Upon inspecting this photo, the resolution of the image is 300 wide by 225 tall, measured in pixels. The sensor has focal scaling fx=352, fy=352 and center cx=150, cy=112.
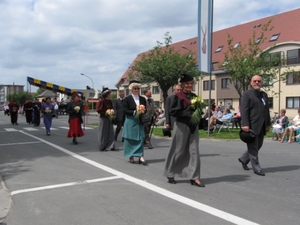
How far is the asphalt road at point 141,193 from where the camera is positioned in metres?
4.49

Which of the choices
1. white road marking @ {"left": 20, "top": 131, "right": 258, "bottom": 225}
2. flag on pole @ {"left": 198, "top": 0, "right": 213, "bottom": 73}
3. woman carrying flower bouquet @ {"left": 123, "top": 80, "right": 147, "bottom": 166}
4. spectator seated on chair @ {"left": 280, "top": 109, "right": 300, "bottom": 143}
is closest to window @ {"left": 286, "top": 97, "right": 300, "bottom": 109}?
spectator seated on chair @ {"left": 280, "top": 109, "right": 300, "bottom": 143}

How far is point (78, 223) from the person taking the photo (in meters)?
4.29

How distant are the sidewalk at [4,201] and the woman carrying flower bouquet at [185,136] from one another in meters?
2.60

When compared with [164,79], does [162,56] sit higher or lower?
higher

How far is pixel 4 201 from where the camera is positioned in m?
5.28

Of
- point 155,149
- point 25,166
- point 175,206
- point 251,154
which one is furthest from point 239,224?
point 155,149

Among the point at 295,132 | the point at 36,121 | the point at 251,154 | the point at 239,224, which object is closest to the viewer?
the point at 239,224

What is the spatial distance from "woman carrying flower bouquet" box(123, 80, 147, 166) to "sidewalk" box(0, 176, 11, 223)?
3.05m

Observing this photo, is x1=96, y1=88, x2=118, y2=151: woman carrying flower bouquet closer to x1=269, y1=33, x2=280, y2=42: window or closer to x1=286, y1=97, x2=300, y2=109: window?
x1=286, y1=97, x2=300, y2=109: window

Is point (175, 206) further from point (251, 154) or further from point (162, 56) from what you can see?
point (162, 56)

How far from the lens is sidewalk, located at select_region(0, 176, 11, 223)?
4740 mm

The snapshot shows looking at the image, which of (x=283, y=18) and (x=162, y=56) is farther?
(x=283, y=18)

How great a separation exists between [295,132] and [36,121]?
52.5 feet

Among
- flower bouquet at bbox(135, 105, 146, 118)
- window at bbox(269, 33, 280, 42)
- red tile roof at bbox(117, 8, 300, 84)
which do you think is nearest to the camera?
flower bouquet at bbox(135, 105, 146, 118)
